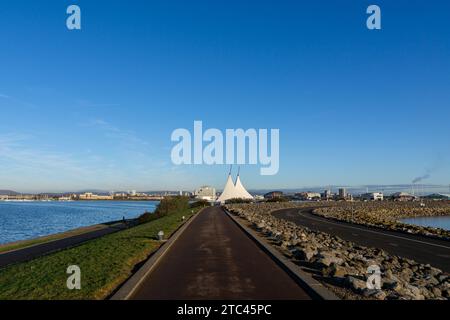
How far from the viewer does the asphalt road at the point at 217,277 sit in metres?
8.56

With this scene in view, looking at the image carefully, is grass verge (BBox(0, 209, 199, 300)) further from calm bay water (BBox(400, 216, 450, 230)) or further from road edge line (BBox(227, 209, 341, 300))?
calm bay water (BBox(400, 216, 450, 230))

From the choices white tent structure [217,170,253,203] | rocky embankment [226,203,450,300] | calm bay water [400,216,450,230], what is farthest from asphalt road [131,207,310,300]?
white tent structure [217,170,253,203]

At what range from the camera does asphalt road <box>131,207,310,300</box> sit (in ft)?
28.1

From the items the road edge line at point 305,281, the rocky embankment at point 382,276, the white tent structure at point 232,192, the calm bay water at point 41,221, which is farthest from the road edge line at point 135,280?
the white tent structure at point 232,192

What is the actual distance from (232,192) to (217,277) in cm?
10252

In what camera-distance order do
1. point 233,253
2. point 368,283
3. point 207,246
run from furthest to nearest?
point 207,246, point 233,253, point 368,283

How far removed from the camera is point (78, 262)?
1282cm

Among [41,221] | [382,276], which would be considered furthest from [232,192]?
[382,276]

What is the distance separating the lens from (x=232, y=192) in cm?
11269

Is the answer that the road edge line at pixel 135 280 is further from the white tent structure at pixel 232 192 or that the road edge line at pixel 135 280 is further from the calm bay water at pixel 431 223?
the white tent structure at pixel 232 192

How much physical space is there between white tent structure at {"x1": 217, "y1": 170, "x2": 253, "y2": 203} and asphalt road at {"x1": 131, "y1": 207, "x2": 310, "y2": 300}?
95.4m
